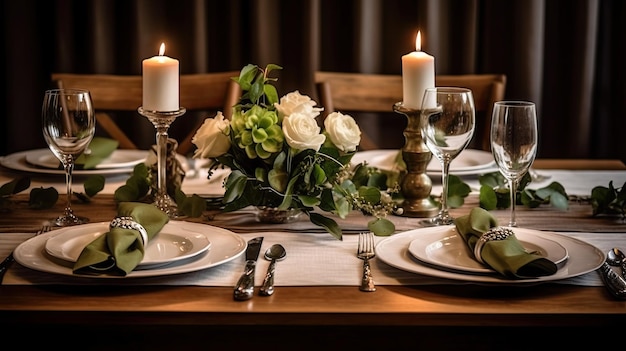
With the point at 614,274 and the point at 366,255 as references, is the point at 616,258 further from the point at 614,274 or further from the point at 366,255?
the point at 366,255

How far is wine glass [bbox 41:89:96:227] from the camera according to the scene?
144cm

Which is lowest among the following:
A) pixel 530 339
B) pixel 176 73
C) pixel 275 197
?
pixel 530 339

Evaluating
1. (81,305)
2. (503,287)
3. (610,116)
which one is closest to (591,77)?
(610,116)

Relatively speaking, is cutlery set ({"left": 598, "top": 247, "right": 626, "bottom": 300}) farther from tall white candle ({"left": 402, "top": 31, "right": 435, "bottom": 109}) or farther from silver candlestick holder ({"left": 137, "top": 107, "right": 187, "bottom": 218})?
silver candlestick holder ({"left": 137, "top": 107, "right": 187, "bottom": 218})

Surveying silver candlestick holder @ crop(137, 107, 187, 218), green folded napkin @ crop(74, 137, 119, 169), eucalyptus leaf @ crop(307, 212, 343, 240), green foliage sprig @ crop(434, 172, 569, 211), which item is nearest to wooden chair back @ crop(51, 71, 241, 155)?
green folded napkin @ crop(74, 137, 119, 169)

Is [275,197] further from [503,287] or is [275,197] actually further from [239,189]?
[503,287]

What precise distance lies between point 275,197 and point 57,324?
46 centimetres

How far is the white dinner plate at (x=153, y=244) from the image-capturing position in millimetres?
1179

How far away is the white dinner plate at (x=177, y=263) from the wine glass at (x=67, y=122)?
0.65ft

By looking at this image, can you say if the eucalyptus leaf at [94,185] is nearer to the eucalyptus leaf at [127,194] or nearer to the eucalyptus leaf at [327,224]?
the eucalyptus leaf at [127,194]

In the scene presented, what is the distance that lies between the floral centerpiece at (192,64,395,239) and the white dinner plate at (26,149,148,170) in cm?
46

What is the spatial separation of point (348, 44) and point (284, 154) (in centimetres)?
147

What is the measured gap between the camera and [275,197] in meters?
1.43

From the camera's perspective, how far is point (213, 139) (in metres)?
1.41
